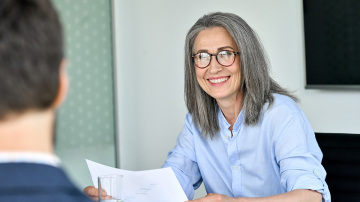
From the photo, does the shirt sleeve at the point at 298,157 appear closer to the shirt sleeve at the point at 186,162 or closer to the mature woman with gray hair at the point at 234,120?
the mature woman with gray hair at the point at 234,120

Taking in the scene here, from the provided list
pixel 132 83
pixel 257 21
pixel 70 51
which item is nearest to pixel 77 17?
pixel 70 51

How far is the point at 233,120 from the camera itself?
2.19 meters

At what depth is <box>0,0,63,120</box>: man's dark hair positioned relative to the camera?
631mm

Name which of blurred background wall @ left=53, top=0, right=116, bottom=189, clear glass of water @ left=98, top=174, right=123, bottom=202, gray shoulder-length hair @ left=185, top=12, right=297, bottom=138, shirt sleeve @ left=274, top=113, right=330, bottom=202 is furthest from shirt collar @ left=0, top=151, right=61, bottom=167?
blurred background wall @ left=53, top=0, right=116, bottom=189

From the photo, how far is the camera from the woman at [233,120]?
78.7 inches

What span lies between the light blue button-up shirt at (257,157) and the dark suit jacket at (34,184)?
1.25 metres

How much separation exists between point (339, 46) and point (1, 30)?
2486 mm

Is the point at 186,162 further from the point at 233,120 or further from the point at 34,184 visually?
the point at 34,184

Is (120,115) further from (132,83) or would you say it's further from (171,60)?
(171,60)

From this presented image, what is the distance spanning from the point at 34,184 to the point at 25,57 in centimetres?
14

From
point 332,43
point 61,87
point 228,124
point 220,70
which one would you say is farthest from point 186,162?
point 61,87

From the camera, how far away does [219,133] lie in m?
2.18

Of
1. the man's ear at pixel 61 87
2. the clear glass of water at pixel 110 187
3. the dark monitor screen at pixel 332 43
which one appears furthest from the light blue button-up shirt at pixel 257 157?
the man's ear at pixel 61 87

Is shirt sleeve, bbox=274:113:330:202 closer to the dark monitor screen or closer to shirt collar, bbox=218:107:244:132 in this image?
shirt collar, bbox=218:107:244:132
